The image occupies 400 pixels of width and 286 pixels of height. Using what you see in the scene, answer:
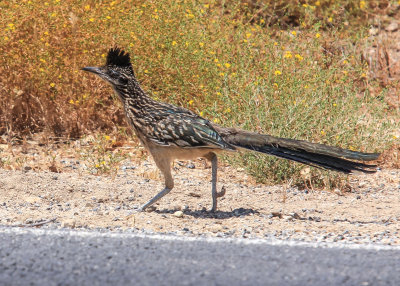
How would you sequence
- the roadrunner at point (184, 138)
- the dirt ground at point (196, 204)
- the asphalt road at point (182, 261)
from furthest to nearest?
the roadrunner at point (184, 138) → the dirt ground at point (196, 204) → the asphalt road at point (182, 261)

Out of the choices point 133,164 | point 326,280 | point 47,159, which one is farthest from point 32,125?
point 326,280

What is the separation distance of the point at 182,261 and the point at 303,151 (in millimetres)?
2231

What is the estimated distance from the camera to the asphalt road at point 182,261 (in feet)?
11.5

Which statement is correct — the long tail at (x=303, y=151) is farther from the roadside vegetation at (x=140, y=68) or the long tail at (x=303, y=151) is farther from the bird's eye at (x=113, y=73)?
the roadside vegetation at (x=140, y=68)

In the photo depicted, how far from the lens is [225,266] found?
373 centimetres

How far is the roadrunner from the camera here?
5695 mm

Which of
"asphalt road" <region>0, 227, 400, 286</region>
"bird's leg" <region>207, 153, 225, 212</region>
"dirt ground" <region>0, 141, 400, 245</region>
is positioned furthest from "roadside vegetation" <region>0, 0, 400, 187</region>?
"asphalt road" <region>0, 227, 400, 286</region>

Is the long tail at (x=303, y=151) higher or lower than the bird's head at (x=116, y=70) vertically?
lower

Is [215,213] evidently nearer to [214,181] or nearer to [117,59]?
[214,181]

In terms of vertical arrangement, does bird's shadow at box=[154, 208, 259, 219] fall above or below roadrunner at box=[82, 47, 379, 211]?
below

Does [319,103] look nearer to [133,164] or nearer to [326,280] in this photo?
[133,164]

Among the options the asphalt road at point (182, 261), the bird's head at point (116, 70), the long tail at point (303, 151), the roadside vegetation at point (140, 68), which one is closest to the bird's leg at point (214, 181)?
the long tail at point (303, 151)

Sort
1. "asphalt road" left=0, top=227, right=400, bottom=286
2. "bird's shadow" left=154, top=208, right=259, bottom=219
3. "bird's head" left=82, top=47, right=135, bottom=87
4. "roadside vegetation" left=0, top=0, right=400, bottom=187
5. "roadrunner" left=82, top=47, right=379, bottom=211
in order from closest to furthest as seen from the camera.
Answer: "asphalt road" left=0, top=227, right=400, bottom=286 → "roadrunner" left=82, top=47, right=379, bottom=211 → "bird's shadow" left=154, top=208, right=259, bottom=219 → "bird's head" left=82, top=47, right=135, bottom=87 → "roadside vegetation" left=0, top=0, right=400, bottom=187

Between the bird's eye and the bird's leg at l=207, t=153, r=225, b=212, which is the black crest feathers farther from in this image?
the bird's leg at l=207, t=153, r=225, b=212
